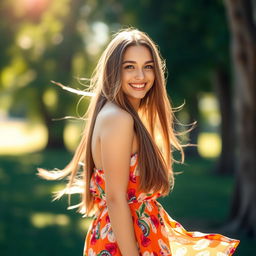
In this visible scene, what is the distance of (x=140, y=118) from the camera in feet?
9.33

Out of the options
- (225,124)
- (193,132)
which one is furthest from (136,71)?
(193,132)

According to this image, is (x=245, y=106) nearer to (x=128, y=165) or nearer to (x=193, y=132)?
(x=128, y=165)

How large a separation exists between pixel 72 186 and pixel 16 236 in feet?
18.4

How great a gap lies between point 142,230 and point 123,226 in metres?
0.22

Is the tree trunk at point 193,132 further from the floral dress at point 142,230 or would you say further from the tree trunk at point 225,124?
the floral dress at point 142,230

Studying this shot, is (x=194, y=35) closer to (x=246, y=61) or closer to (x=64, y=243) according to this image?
(x=246, y=61)

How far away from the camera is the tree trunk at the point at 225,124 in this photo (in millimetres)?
16469

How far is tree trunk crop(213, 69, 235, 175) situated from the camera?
16469mm

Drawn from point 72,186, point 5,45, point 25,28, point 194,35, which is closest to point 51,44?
point 25,28

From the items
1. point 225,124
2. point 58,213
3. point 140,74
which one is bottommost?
point 58,213

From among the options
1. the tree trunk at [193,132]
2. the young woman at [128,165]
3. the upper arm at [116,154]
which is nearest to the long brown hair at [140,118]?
the young woman at [128,165]

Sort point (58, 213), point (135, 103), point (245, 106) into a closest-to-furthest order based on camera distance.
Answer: point (135, 103)
point (245, 106)
point (58, 213)

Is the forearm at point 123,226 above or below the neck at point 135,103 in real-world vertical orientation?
below

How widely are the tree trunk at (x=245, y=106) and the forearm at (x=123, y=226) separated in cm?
533
